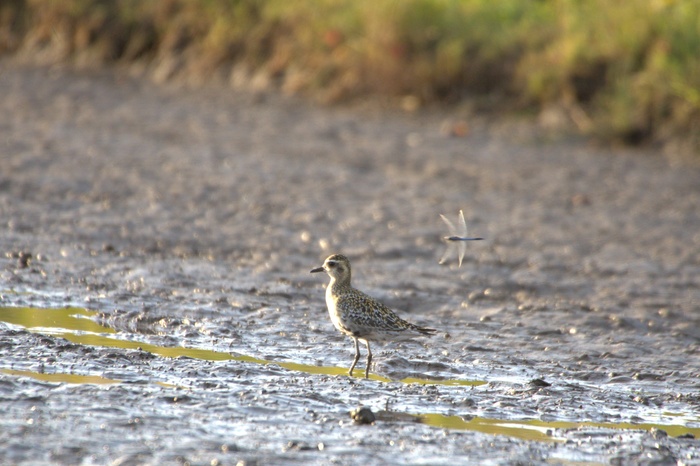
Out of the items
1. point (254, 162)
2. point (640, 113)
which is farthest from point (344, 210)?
→ point (640, 113)

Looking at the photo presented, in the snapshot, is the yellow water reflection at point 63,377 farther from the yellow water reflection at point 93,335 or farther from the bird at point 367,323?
the bird at point 367,323

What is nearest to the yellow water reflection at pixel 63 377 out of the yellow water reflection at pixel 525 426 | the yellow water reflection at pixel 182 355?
the yellow water reflection at pixel 182 355

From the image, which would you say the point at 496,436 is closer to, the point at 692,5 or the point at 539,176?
the point at 539,176

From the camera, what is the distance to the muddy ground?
22.5 ft

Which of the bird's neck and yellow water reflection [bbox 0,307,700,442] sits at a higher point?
the bird's neck

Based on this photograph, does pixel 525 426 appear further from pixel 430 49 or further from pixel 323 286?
pixel 430 49

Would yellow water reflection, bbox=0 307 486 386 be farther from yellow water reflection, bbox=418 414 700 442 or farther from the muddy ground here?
yellow water reflection, bbox=418 414 700 442

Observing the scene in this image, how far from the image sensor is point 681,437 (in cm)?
701

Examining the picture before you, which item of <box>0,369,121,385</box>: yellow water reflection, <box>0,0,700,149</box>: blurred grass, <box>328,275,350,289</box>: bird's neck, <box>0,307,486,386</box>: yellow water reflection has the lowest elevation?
<box>0,369,121,385</box>: yellow water reflection

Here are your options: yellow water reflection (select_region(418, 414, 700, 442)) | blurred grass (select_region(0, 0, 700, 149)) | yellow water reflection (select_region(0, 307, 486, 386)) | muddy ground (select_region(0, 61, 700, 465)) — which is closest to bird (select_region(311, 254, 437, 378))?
muddy ground (select_region(0, 61, 700, 465))

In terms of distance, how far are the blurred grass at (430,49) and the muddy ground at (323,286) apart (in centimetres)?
69

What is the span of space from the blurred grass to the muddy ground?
69cm

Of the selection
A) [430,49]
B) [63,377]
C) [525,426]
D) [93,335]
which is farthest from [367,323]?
[430,49]

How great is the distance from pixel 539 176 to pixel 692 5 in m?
4.58
